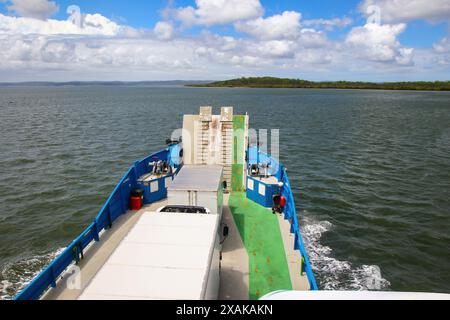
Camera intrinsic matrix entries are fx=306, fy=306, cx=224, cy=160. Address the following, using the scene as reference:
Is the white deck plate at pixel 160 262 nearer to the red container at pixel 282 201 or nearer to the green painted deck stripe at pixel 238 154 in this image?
the red container at pixel 282 201

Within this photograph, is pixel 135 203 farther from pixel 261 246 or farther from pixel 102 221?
pixel 261 246

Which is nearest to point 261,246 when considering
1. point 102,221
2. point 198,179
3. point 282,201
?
point 282,201

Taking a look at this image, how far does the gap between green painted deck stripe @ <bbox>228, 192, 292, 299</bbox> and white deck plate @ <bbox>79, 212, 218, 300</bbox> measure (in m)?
3.35

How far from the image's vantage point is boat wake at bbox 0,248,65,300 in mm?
15923

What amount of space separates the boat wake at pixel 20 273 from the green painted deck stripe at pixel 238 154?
1219 cm

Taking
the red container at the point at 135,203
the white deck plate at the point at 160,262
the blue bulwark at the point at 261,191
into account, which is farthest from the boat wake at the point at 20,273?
the blue bulwark at the point at 261,191

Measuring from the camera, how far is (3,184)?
29094mm

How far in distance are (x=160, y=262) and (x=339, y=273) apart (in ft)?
44.0

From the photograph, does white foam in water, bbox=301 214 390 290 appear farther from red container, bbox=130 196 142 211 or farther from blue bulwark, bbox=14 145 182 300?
red container, bbox=130 196 142 211

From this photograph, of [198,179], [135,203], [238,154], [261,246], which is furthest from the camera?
[238,154]

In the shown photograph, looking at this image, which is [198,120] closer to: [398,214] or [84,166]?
[398,214]

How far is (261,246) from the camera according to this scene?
45.1 feet

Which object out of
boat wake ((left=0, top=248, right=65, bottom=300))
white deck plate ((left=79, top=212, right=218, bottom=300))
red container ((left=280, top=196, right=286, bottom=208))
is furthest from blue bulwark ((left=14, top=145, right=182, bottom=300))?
red container ((left=280, top=196, right=286, bottom=208))

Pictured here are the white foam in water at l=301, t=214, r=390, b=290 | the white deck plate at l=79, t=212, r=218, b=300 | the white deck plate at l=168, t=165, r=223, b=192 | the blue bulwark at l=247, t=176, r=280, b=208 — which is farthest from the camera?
the blue bulwark at l=247, t=176, r=280, b=208
